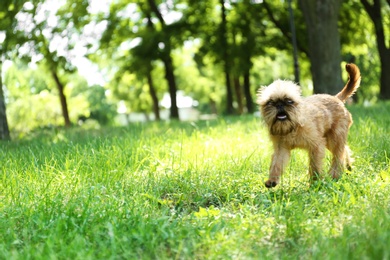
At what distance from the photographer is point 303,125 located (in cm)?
498

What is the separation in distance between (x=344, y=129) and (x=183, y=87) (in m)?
44.6

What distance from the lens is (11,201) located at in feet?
15.1

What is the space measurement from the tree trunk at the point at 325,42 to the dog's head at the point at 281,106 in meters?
9.49

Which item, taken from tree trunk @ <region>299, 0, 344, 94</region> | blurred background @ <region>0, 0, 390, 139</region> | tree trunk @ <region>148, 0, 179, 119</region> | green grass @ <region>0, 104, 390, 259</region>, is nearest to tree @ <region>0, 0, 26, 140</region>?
blurred background @ <region>0, 0, 390, 139</region>

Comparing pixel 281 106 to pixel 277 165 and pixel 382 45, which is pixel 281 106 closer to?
pixel 277 165

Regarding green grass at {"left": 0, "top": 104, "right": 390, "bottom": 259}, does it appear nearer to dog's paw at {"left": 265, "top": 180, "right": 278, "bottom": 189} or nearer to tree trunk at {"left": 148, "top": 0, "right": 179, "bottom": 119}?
dog's paw at {"left": 265, "top": 180, "right": 278, "bottom": 189}

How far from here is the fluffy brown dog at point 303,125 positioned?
189 inches

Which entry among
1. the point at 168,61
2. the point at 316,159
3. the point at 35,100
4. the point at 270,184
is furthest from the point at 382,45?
the point at 35,100

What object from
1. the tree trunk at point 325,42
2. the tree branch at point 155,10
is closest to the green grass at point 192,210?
the tree trunk at point 325,42

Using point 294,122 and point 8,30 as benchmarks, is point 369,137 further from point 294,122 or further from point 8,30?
point 8,30

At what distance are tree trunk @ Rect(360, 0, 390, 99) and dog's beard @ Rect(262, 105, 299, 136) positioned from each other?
17135 mm

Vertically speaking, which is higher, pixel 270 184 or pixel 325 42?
pixel 325 42

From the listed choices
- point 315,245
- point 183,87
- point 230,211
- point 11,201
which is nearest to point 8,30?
point 11,201

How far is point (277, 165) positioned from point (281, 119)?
503 mm
